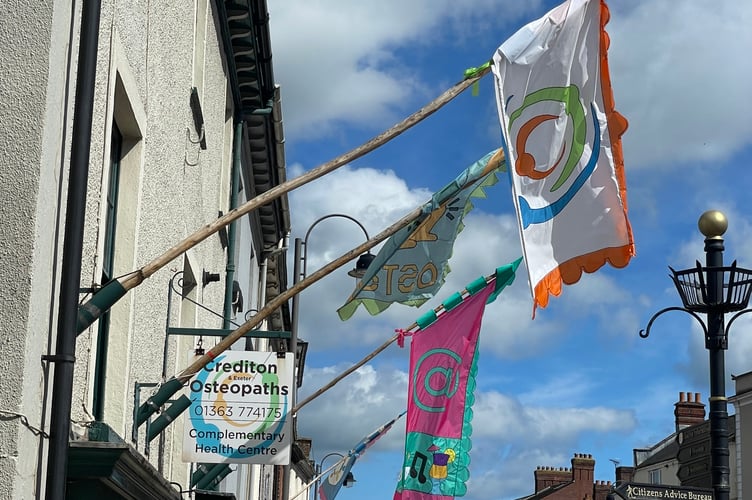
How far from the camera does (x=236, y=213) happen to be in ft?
27.4

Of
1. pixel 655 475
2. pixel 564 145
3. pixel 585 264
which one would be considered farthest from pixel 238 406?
pixel 655 475

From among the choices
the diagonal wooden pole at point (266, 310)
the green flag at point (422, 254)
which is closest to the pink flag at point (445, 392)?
the green flag at point (422, 254)

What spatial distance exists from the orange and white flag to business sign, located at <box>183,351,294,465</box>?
410cm

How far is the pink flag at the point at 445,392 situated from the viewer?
1274 cm

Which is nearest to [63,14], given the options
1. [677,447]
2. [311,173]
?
[311,173]

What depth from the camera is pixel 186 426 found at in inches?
481

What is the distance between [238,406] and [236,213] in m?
4.40

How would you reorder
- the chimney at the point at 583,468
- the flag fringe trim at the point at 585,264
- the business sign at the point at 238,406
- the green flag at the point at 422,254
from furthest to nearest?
the chimney at the point at 583,468 < the business sign at the point at 238,406 < the green flag at the point at 422,254 < the flag fringe trim at the point at 585,264

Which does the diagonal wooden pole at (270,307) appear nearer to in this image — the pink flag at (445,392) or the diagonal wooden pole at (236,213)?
the diagonal wooden pole at (236,213)

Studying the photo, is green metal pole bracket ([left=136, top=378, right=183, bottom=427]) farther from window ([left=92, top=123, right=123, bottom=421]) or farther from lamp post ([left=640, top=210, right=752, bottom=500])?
lamp post ([left=640, top=210, right=752, bottom=500])

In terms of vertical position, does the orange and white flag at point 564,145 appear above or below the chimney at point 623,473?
below

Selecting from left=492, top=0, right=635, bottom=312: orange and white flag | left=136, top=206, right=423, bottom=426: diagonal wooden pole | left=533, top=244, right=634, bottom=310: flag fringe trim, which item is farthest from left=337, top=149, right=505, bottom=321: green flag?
left=533, top=244, right=634, bottom=310: flag fringe trim

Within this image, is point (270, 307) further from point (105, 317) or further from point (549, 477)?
point (549, 477)

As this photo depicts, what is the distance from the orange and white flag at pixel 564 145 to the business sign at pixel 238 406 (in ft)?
13.4
